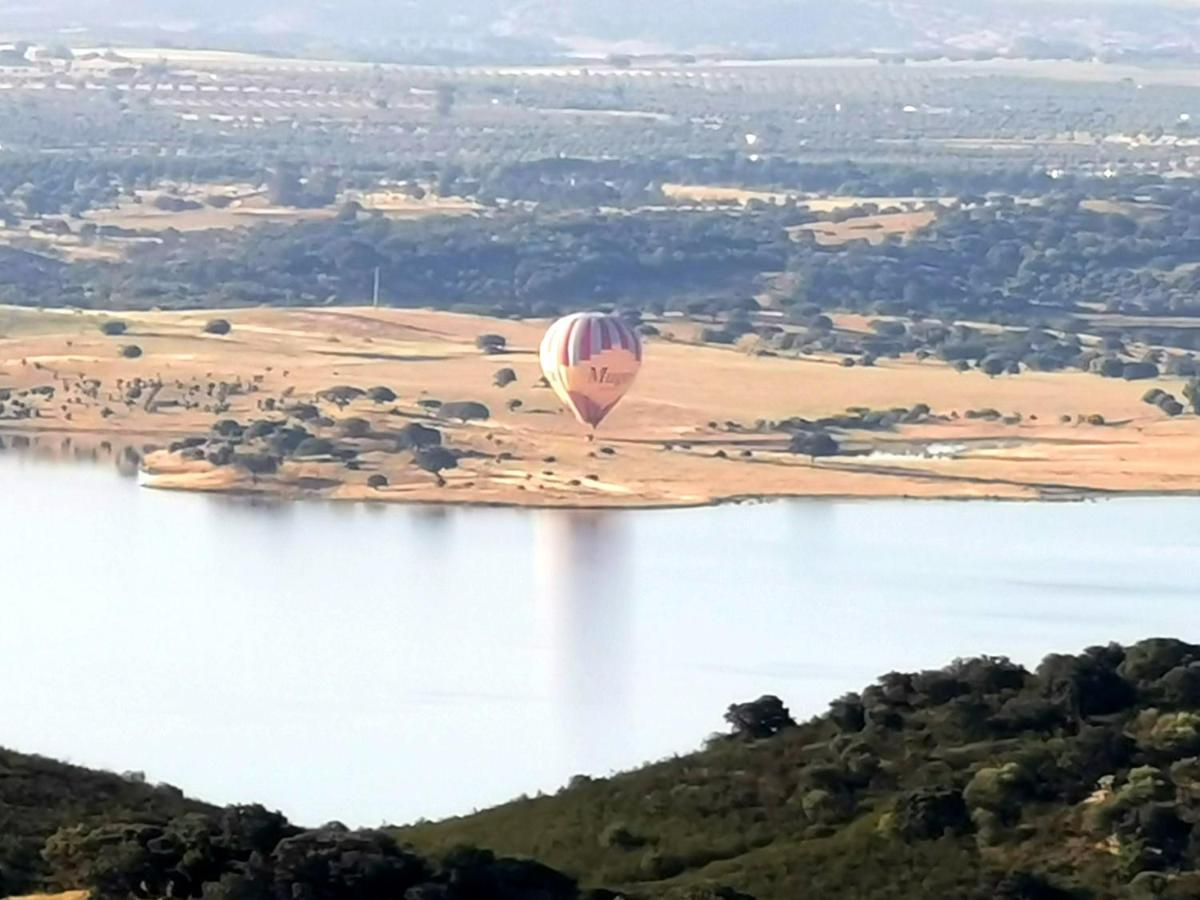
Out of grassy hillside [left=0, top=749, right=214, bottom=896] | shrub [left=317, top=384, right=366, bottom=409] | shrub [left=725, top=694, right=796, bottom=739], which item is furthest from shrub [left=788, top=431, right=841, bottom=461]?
grassy hillside [left=0, top=749, right=214, bottom=896]

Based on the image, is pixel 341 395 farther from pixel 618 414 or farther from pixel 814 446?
pixel 814 446

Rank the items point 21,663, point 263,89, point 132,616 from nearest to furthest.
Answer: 1. point 21,663
2. point 132,616
3. point 263,89

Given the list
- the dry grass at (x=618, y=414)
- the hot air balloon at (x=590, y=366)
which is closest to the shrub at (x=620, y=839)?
the dry grass at (x=618, y=414)

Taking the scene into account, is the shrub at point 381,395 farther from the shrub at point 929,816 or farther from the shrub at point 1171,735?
the shrub at point 929,816

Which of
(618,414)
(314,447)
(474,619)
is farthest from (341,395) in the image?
(474,619)

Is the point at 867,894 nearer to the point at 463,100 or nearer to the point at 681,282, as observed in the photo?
the point at 681,282

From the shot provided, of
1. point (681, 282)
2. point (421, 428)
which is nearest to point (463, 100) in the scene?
point (681, 282)
